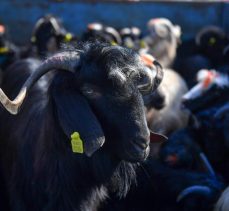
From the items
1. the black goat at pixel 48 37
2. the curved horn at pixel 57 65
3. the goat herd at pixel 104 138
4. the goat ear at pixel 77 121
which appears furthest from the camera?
the black goat at pixel 48 37

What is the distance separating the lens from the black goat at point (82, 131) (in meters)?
4.02

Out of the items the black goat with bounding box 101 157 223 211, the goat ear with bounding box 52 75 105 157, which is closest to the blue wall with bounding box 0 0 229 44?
the black goat with bounding box 101 157 223 211

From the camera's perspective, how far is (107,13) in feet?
35.8

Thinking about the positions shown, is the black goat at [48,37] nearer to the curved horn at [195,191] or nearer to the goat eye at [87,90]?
the curved horn at [195,191]

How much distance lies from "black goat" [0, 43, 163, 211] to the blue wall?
6.21 metres

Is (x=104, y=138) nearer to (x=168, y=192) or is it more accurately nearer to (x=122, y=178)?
(x=122, y=178)

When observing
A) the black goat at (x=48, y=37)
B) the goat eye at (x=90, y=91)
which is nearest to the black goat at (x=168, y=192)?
the goat eye at (x=90, y=91)

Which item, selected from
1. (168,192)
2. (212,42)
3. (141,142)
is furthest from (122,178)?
(212,42)

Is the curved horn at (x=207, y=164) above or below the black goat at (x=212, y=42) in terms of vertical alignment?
above

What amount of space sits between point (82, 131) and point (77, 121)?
3.5 inches

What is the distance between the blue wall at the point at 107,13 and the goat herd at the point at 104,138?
3791 mm

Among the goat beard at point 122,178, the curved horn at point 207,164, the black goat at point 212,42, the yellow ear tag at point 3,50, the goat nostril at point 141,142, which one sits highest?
the goat nostril at point 141,142

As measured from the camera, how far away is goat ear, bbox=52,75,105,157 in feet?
12.9

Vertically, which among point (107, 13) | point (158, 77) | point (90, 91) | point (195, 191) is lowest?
point (107, 13)
